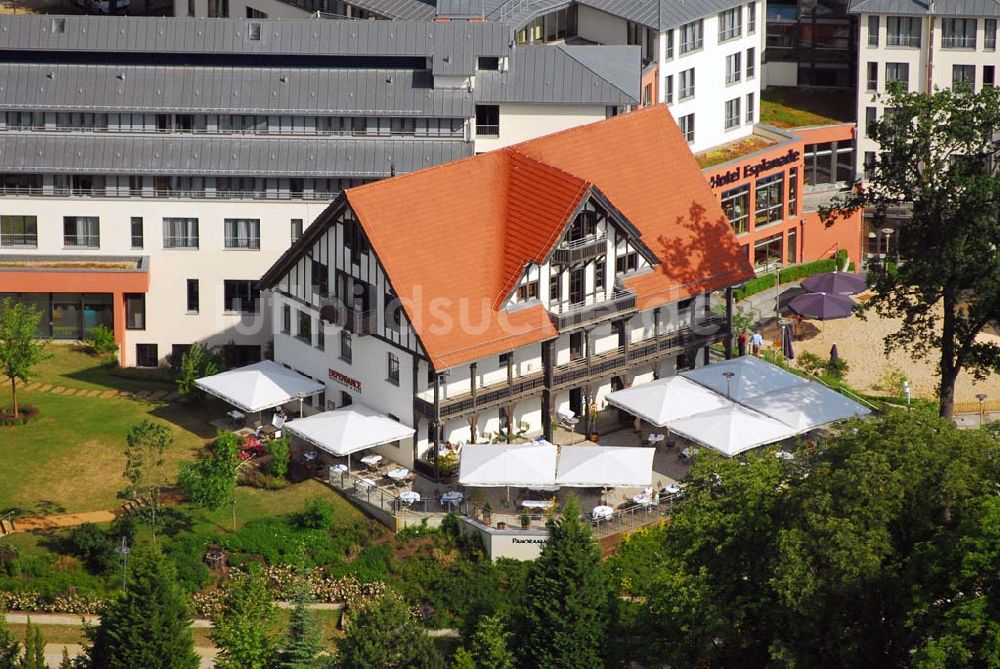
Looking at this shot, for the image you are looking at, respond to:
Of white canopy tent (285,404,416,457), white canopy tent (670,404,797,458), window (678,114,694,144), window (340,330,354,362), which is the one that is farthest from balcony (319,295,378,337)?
window (678,114,694,144)

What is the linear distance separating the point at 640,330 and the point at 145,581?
103ft

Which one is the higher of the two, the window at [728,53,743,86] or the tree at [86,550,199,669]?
the window at [728,53,743,86]

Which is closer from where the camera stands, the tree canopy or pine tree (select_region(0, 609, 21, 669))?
the tree canopy

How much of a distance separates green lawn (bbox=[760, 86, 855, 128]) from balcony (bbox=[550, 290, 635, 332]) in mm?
32561

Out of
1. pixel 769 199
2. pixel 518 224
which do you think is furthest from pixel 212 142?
pixel 769 199

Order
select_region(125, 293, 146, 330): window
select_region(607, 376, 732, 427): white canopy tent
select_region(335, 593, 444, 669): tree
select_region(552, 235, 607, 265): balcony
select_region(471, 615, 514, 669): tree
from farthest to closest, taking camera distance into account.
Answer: select_region(125, 293, 146, 330): window
select_region(607, 376, 732, 427): white canopy tent
select_region(552, 235, 607, 265): balcony
select_region(471, 615, 514, 669): tree
select_region(335, 593, 444, 669): tree

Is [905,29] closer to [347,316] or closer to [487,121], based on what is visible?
[487,121]

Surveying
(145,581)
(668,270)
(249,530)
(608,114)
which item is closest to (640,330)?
(668,270)

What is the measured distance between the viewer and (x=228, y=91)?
124875 mm

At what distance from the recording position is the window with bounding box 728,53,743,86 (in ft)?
451

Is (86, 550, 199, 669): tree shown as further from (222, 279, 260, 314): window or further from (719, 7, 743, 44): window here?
(719, 7, 743, 44): window

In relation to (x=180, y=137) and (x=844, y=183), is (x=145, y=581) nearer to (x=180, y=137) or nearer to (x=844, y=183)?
(x=180, y=137)

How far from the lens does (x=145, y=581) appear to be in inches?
3755

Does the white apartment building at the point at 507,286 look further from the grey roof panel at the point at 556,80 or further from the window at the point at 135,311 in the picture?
the window at the point at 135,311
